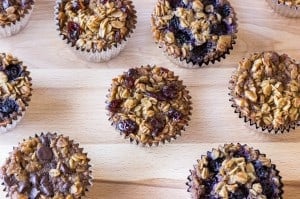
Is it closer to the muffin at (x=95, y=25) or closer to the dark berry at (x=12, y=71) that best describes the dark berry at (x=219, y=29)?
the muffin at (x=95, y=25)

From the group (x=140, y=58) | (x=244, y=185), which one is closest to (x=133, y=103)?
(x=140, y=58)

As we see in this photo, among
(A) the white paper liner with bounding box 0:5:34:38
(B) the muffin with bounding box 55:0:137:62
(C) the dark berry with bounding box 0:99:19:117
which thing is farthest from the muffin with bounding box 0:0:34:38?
(C) the dark berry with bounding box 0:99:19:117

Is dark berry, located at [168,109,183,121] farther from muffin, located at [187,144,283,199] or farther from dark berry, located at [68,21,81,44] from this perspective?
dark berry, located at [68,21,81,44]

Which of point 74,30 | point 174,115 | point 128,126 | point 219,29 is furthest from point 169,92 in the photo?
point 74,30

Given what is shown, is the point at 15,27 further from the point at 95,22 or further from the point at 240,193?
the point at 240,193

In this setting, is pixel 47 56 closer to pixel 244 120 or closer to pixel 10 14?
pixel 10 14

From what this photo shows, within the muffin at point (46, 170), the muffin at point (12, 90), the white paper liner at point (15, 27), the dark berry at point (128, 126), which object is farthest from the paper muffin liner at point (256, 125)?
the white paper liner at point (15, 27)
